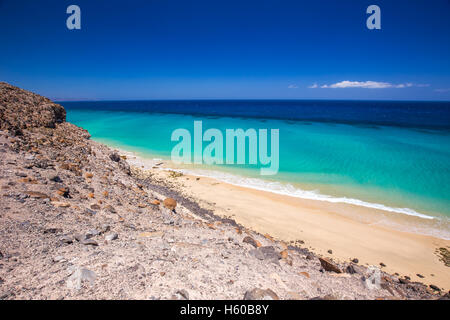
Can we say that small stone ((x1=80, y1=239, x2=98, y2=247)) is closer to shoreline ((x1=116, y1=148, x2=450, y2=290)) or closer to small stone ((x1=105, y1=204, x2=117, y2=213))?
small stone ((x1=105, y1=204, x2=117, y2=213))

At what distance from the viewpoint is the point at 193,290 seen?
2.98 m

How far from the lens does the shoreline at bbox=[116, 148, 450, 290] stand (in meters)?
6.65

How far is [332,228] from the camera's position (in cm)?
832

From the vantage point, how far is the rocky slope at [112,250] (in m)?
2.91

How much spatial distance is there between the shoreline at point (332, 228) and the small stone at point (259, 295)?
454 cm

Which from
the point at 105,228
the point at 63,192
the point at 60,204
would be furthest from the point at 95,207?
the point at 105,228

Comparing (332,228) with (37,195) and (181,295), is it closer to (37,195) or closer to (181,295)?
(181,295)

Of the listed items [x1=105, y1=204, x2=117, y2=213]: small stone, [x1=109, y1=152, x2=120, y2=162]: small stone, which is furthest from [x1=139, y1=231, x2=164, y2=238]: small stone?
[x1=109, y1=152, x2=120, y2=162]: small stone

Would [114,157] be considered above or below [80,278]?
above

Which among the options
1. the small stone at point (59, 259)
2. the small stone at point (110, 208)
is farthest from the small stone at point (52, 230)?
the small stone at point (110, 208)

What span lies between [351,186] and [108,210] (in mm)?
13688

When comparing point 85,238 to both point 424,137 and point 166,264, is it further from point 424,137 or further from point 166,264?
point 424,137

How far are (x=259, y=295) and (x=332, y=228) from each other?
663 centimetres

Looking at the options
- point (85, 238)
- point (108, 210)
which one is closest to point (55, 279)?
point (85, 238)
